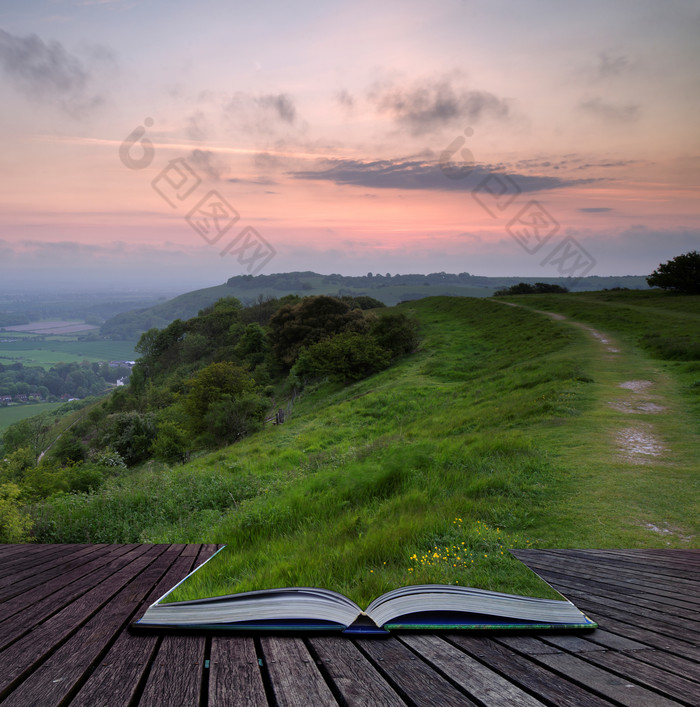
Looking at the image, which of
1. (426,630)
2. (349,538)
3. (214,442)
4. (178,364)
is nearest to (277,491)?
(349,538)

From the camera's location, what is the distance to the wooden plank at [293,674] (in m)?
1.58

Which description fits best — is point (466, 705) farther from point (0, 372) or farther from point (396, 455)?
point (0, 372)

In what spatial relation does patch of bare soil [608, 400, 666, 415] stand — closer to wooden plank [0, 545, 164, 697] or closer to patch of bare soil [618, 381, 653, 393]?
patch of bare soil [618, 381, 653, 393]

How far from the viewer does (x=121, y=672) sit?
1800 mm

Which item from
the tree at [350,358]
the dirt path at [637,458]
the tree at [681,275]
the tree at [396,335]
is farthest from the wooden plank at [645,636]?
the tree at [681,275]

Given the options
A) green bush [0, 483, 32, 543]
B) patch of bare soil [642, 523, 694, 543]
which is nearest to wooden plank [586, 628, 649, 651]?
patch of bare soil [642, 523, 694, 543]

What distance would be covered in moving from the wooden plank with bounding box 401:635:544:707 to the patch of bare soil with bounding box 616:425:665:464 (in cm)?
686

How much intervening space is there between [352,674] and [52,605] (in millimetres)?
2182

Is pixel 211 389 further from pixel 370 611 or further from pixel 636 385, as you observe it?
pixel 370 611

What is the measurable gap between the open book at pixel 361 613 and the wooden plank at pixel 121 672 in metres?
0.10

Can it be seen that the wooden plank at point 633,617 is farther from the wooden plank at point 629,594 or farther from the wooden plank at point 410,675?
the wooden plank at point 410,675

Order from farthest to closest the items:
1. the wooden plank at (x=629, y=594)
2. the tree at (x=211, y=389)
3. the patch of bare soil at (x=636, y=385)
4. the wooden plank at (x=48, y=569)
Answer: the tree at (x=211, y=389)
the patch of bare soil at (x=636, y=385)
the wooden plank at (x=48, y=569)
the wooden plank at (x=629, y=594)

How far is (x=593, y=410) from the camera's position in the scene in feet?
34.6

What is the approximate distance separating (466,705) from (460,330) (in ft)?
132
